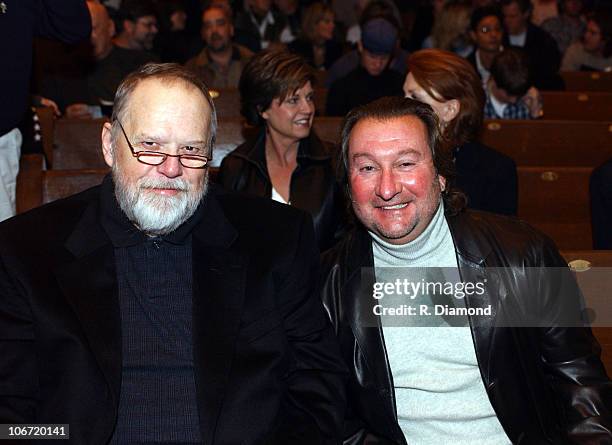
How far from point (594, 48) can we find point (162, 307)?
23.2 feet

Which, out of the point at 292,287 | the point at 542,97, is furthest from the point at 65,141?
the point at 542,97

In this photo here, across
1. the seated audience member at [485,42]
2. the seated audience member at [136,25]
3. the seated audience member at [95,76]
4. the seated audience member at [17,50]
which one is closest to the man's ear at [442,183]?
the seated audience member at [17,50]

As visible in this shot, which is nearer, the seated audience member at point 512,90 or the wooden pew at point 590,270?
the wooden pew at point 590,270

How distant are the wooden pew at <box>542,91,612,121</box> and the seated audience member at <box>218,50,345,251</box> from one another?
2.56m

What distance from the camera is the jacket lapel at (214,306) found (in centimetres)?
239

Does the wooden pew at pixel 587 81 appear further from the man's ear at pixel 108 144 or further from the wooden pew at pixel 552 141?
the man's ear at pixel 108 144

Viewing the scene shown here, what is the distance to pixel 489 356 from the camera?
2566mm

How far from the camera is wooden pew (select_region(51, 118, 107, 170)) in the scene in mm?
4449

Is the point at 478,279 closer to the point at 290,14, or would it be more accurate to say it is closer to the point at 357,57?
the point at 357,57

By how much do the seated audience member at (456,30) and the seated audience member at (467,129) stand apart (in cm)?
384

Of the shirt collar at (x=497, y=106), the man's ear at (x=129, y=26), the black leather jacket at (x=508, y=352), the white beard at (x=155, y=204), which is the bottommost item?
the black leather jacket at (x=508, y=352)

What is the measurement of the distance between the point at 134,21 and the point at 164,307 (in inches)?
193

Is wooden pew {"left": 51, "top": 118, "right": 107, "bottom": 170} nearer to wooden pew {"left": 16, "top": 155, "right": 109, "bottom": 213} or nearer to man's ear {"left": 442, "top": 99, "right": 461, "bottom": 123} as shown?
wooden pew {"left": 16, "top": 155, "right": 109, "bottom": 213}

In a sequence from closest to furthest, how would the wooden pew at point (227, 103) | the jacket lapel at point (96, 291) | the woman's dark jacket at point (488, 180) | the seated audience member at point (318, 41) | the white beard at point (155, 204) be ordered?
the jacket lapel at point (96, 291) → the white beard at point (155, 204) → the woman's dark jacket at point (488, 180) → the wooden pew at point (227, 103) → the seated audience member at point (318, 41)
